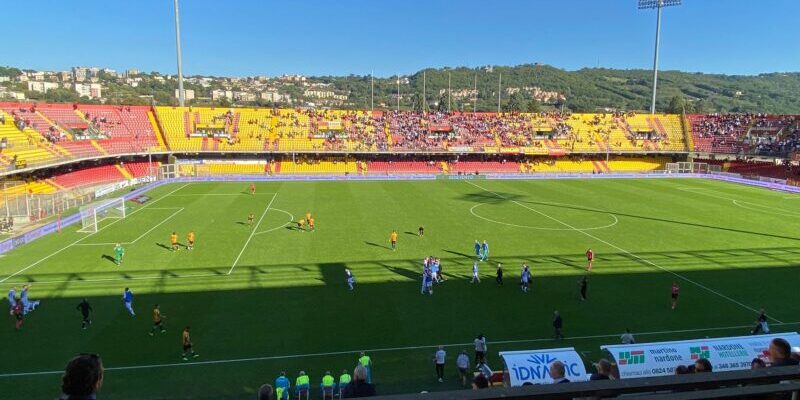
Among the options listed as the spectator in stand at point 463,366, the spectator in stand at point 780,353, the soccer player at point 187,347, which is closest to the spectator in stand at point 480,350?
the spectator in stand at point 463,366

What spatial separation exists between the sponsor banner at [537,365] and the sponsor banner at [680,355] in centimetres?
111

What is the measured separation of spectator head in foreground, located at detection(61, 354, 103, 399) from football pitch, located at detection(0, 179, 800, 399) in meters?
11.2

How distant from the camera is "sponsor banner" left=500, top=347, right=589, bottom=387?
39.5 ft

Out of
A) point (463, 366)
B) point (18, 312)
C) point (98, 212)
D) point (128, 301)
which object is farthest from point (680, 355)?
point (98, 212)

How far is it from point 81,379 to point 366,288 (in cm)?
1884

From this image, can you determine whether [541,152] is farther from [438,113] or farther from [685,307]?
[685,307]

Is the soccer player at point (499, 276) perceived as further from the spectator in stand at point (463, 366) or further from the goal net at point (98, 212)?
the goal net at point (98, 212)

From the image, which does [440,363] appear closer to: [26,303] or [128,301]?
[128,301]

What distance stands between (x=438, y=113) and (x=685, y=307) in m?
62.3

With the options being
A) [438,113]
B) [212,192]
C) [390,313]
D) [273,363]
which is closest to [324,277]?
[390,313]

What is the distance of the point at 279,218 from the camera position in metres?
36.1

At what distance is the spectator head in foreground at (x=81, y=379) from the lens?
3061 millimetres

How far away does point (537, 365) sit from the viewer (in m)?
12.3

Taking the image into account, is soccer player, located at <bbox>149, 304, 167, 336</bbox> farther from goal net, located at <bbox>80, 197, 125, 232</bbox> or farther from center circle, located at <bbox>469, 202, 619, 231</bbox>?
center circle, located at <bbox>469, 202, 619, 231</bbox>
